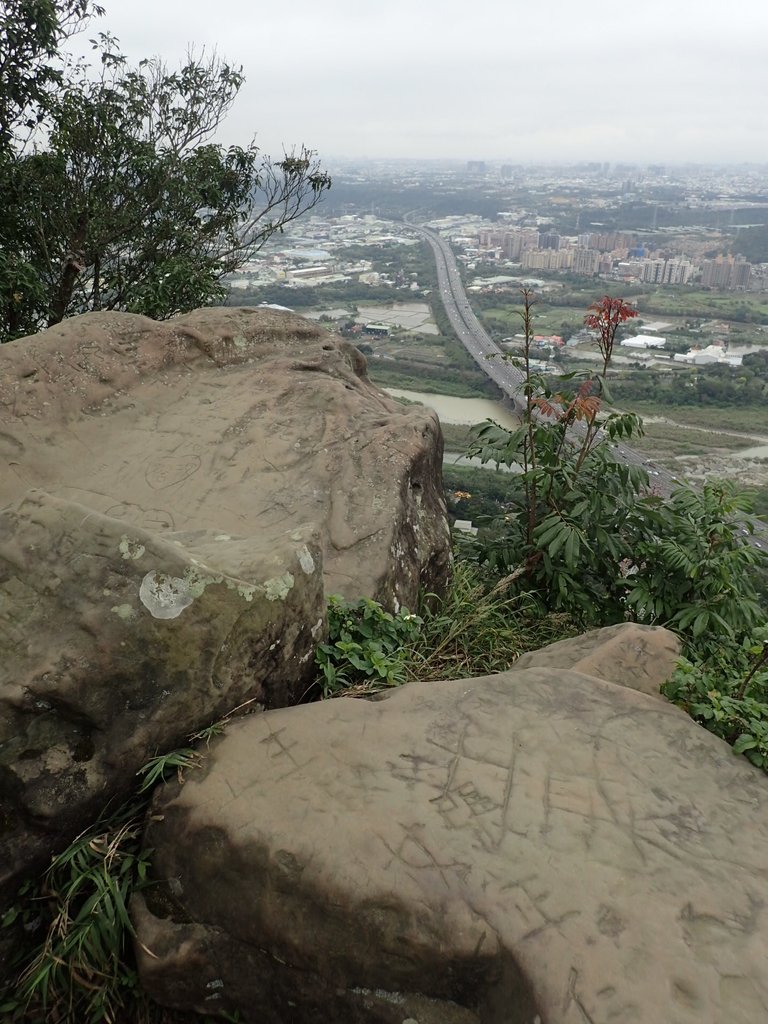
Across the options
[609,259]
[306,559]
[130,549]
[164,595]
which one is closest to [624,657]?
[306,559]

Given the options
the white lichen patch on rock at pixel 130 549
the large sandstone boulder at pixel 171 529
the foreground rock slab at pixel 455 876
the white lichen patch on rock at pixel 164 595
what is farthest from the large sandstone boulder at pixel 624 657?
the white lichen patch on rock at pixel 130 549

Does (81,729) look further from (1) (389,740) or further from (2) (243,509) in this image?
(2) (243,509)

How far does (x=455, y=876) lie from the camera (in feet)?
7.55

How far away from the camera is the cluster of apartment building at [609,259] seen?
29016 millimetres

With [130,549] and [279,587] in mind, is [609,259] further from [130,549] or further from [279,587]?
[130,549]

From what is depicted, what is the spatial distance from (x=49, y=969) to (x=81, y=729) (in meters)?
0.69

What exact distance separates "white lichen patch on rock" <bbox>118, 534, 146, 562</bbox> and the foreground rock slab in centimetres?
70

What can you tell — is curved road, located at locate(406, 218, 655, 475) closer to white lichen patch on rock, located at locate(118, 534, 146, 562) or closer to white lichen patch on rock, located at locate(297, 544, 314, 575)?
white lichen patch on rock, located at locate(297, 544, 314, 575)

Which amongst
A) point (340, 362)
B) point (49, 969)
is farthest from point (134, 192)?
point (49, 969)

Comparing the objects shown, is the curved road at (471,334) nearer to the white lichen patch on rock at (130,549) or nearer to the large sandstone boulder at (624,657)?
the large sandstone boulder at (624,657)

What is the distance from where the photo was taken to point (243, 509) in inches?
178

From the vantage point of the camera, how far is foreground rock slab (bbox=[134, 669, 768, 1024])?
211cm

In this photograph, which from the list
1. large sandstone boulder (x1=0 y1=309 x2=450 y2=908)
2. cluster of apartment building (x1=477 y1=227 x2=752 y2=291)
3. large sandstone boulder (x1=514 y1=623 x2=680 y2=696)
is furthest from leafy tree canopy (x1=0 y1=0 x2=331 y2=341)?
cluster of apartment building (x1=477 y1=227 x2=752 y2=291)

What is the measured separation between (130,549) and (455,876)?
4.71 ft
